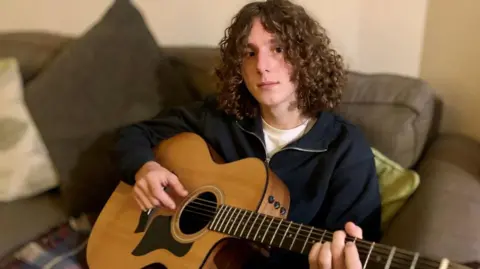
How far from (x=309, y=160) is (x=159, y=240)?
402mm

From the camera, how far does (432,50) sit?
5.30 ft

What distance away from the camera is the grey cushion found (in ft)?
5.12

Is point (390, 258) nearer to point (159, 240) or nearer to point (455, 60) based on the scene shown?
point (159, 240)

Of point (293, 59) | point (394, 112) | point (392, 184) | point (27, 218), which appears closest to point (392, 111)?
point (394, 112)

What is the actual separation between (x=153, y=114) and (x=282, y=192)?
0.62 meters

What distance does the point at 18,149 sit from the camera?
1.72 m

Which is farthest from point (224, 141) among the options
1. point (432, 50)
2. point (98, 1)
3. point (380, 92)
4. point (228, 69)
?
point (98, 1)

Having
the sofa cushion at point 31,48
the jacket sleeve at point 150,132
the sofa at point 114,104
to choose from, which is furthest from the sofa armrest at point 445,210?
the sofa cushion at point 31,48

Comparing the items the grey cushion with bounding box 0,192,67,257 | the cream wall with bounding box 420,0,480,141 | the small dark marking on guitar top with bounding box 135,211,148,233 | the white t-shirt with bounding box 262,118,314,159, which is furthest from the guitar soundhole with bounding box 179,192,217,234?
the cream wall with bounding box 420,0,480,141

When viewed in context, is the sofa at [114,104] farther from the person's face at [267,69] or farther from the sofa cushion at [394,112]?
the person's face at [267,69]

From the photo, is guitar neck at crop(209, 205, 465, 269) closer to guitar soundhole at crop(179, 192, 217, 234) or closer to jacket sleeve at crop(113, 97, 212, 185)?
guitar soundhole at crop(179, 192, 217, 234)

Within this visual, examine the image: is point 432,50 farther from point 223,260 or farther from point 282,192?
point 223,260

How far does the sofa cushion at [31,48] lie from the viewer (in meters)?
1.88

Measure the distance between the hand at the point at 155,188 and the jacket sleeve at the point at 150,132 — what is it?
94mm
